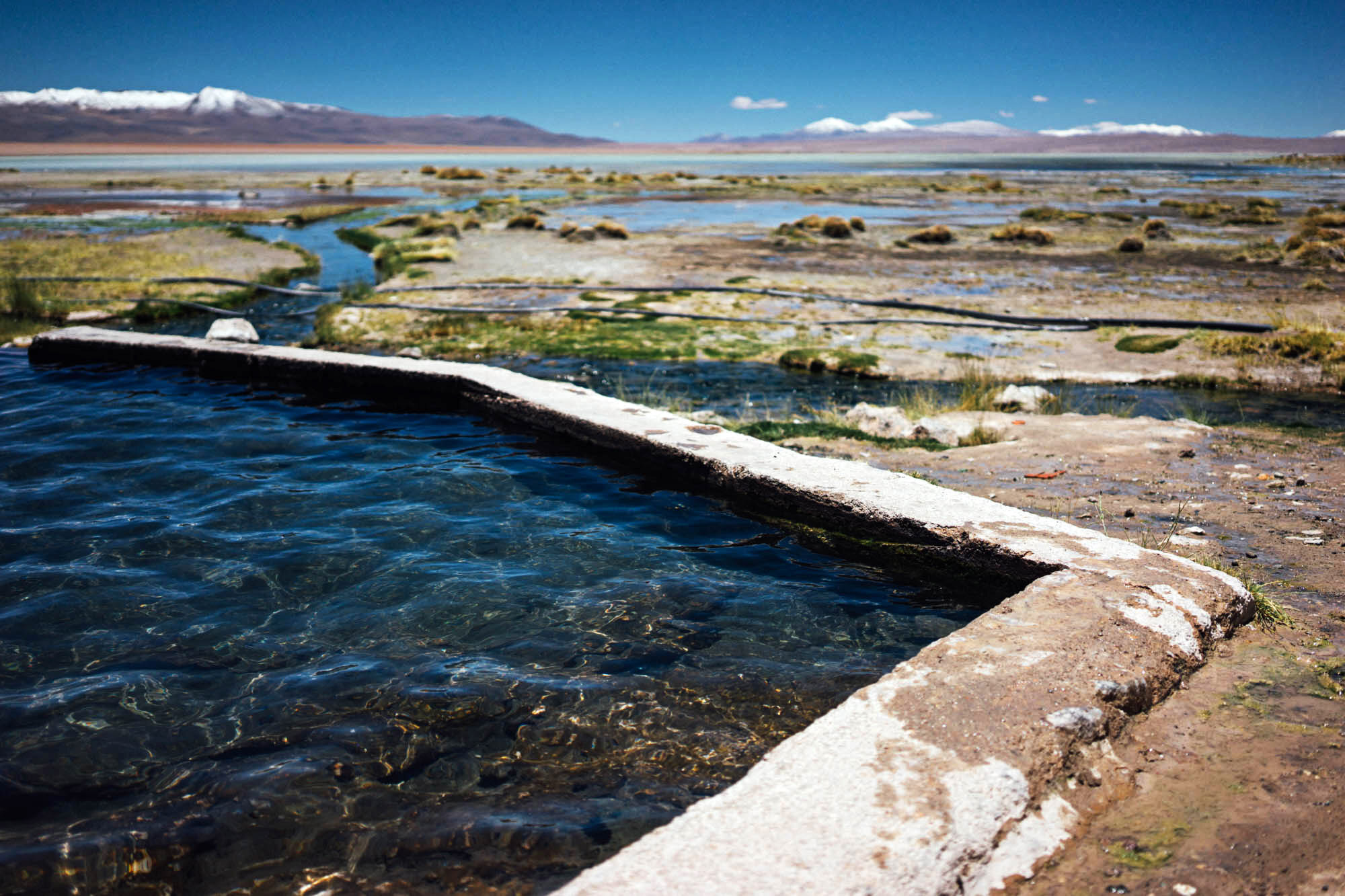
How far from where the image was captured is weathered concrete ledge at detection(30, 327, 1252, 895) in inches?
87.4

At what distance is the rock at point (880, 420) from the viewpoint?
8055 mm

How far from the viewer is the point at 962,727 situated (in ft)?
9.05

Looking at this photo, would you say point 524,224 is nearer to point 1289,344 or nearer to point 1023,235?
point 1023,235

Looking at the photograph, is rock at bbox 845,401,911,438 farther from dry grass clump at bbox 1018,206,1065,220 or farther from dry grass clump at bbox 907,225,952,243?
dry grass clump at bbox 1018,206,1065,220

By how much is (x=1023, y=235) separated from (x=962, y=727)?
26.5m

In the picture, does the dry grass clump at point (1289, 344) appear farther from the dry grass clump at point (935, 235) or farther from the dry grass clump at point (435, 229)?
the dry grass clump at point (435, 229)

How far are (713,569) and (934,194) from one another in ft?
177

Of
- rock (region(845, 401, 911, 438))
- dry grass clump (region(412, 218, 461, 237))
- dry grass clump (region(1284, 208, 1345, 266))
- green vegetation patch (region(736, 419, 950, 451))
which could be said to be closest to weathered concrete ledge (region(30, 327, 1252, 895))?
green vegetation patch (region(736, 419, 950, 451))

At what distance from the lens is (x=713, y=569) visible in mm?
4832

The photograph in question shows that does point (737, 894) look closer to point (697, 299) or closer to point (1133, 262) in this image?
point (697, 299)

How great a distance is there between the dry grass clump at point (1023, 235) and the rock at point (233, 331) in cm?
2174

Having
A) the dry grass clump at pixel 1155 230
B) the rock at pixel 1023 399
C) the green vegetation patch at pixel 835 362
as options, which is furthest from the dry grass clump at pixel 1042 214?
the rock at pixel 1023 399

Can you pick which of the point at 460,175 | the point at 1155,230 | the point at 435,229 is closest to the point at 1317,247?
the point at 1155,230

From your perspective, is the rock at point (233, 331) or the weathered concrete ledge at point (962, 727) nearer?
the weathered concrete ledge at point (962, 727)
